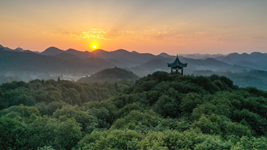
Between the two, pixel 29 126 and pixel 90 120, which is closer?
pixel 29 126

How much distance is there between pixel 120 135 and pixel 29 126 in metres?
11.9

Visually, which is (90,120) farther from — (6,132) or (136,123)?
(6,132)

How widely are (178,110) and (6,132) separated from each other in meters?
22.2

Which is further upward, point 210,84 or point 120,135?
point 210,84

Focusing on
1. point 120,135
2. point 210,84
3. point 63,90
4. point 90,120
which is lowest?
point 63,90

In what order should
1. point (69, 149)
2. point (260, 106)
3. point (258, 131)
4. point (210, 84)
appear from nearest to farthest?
point (69, 149) < point (258, 131) < point (260, 106) < point (210, 84)

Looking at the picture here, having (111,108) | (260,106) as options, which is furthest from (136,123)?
(260,106)

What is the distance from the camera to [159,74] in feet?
139

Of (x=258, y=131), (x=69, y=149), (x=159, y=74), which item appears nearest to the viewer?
(x=69, y=149)

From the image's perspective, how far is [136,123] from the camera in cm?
1572

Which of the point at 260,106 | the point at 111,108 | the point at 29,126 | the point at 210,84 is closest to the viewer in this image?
the point at 29,126

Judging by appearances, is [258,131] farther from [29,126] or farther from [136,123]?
[29,126]

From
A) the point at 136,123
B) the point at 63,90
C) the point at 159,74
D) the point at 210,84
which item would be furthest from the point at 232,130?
the point at 63,90

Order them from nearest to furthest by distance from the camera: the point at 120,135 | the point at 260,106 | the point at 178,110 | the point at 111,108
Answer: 1. the point at 120,135
2. the point at 260,106
3. the point at 178,110
4. the point at 111,108
